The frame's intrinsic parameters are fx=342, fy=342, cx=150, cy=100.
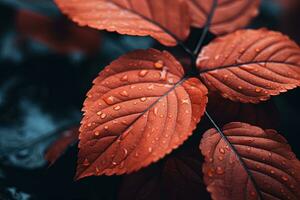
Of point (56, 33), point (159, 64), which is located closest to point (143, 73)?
point (159, 64)

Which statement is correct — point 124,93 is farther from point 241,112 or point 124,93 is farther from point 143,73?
point 241,112

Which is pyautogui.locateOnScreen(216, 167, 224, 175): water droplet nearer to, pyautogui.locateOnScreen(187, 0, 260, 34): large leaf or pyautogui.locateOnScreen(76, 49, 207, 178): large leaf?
pyautogui.locateOnScreen(76, 49, 207, 178): large leaf

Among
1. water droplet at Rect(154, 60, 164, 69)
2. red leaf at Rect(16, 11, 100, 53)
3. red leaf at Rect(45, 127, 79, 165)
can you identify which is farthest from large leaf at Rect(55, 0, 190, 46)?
red leaf at Rect(16, 11, 100, 53)

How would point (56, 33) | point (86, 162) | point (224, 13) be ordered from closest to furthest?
point (86, 162) → point (224, 13) → point (56, 33)

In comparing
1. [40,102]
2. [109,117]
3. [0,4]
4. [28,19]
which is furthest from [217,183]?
[0,4]

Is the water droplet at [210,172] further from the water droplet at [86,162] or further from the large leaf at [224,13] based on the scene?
the large leaf at [224,13]

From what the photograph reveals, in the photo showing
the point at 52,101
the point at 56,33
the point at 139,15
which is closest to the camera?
the point at 139,15

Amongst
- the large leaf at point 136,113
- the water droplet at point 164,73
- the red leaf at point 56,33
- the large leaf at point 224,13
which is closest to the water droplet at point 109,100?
the large leaf at point 136,113
